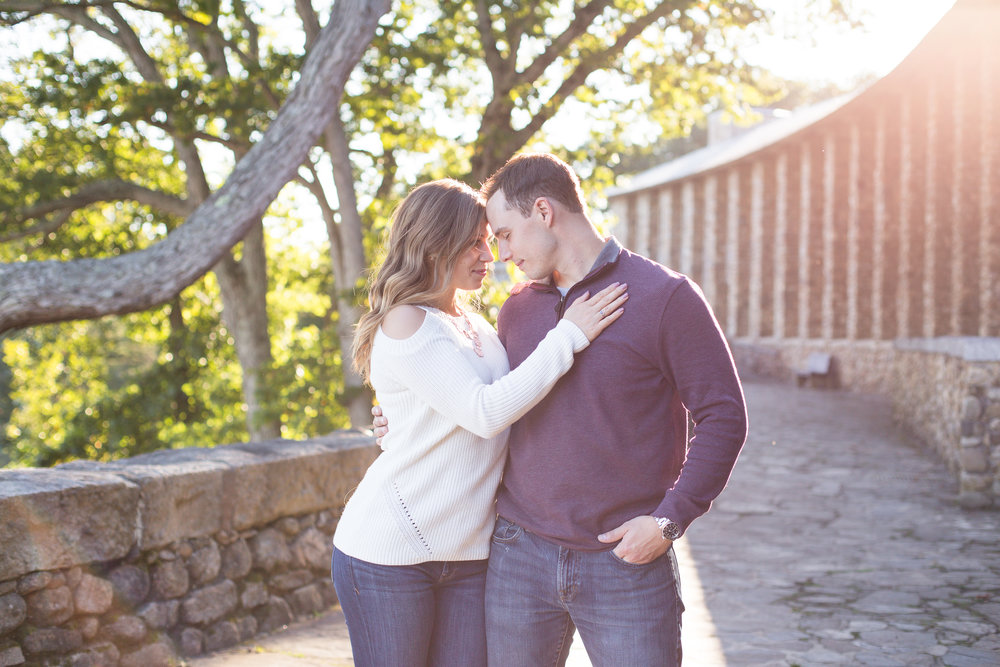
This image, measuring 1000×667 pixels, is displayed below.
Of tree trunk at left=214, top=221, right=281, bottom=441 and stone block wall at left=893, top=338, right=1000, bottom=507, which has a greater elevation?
tree trunk at left=214, top=221, right=281, bottom=441

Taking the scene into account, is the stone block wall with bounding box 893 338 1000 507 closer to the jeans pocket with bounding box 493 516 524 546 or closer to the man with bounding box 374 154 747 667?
the man with bounding box 374 154 747 667

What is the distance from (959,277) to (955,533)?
10.1m

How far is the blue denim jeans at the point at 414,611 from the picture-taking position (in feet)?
7.20

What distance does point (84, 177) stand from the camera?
1163 cm

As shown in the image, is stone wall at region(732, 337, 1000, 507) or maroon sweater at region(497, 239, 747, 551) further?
stone wall at region(732, 337, 1000, 507)

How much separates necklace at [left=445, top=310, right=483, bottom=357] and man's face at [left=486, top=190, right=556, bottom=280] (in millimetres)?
212

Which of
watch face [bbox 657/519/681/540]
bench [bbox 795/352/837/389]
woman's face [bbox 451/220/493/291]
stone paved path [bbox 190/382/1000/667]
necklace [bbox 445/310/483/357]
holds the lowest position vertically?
→ stone paved path [bbox 190/382/1000/667]

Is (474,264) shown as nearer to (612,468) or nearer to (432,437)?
(432,437)

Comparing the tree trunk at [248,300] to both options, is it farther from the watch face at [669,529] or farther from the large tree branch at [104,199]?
the watch face at [669,529]

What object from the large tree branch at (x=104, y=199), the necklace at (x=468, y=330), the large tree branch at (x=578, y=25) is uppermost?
the large tree branch at (x=578, y=25)

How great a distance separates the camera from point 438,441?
7.40ft

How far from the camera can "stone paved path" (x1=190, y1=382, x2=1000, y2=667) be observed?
4.34 m

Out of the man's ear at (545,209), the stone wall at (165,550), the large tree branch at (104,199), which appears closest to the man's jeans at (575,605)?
the man's ear at (545,209)

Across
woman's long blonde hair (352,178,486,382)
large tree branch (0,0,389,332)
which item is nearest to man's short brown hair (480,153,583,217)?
woman's long blonde hair (352,178,486,382)
